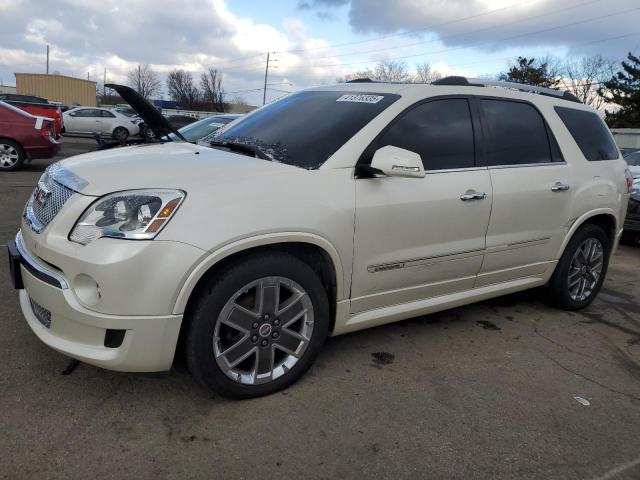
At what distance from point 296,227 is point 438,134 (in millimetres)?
1335

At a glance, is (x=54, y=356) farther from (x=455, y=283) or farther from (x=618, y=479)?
(x=618, y=479)

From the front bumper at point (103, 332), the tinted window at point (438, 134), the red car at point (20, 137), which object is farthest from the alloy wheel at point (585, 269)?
the red car at point (20, 137)

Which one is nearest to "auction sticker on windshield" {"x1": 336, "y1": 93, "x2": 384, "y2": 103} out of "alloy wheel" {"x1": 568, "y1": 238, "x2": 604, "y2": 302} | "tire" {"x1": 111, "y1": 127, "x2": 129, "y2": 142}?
"alloy wheel" {"x1": 568, "y1": 238, "x2": 604, "y2": 302}

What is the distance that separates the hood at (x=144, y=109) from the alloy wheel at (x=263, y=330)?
1.84 m

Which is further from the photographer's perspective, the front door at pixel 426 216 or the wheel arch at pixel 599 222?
the wheel arch at pixel 599 222

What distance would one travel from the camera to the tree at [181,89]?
7353cm

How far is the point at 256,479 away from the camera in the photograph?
2293mm

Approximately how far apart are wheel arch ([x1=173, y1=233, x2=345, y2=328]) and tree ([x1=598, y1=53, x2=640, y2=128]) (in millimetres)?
45568

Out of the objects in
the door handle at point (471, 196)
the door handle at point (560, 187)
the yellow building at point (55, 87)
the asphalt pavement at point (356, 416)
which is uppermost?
the yellow building at point (55, 87)

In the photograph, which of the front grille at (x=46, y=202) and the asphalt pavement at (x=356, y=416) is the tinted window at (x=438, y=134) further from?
the front grille at (x=46, y=202)

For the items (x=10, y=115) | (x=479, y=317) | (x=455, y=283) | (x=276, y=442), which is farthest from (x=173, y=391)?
(x=10, y=115)

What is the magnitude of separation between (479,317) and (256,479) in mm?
2696

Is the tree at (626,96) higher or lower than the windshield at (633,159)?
higher

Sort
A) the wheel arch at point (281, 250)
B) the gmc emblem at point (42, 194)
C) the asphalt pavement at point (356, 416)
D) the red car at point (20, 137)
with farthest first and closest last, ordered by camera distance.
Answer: the red car at point (20, 137) → the gmc emblem at point (42, 194) → the wheel arch at point (281, 250) → the asphalt pavement at point (356, 416)
